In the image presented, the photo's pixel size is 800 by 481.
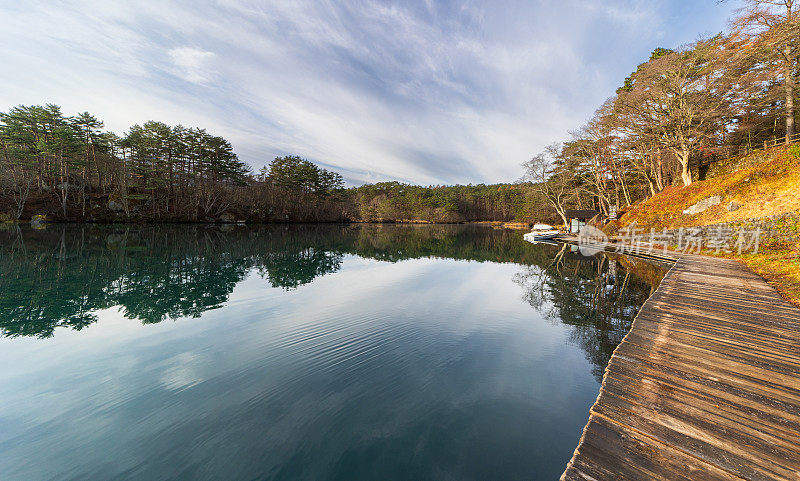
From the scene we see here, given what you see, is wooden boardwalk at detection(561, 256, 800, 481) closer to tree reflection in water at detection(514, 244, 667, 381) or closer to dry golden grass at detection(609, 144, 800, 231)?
tree reflection in water at detection(514, 244, 667, 381)

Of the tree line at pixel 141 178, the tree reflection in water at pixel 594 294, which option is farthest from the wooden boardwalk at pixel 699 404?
the tree line at pixel 141 178

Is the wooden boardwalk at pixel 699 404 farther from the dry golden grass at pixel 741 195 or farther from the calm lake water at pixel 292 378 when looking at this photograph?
the dry golden grass at pixel 741 195

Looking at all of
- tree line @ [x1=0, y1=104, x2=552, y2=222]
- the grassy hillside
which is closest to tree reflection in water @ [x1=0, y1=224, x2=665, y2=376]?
the grassy hillside

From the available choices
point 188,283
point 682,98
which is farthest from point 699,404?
point 682,98

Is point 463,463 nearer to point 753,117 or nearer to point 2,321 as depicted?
point 2,321

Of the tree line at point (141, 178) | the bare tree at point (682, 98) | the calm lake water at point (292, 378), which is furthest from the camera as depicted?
the tree line at point (141, 178)

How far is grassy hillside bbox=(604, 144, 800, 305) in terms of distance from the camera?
1011cm

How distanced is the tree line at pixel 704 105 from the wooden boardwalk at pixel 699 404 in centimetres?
2361

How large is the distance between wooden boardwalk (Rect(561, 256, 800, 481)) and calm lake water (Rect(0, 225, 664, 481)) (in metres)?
1.12

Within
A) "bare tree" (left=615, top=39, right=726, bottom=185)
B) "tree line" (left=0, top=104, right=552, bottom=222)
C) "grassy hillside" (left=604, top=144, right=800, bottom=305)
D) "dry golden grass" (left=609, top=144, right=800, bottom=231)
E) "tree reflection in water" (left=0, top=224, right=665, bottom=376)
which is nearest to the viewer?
"tree reflection in water" (left=0, top=224, right=665, bottom=376)

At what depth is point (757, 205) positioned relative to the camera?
16.1m

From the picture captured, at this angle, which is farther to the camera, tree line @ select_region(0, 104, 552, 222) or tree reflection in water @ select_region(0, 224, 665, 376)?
tree line @ select_region(0, 104, 552, 222)

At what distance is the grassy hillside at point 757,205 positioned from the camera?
33.2ft

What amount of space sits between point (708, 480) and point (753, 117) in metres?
42.4
